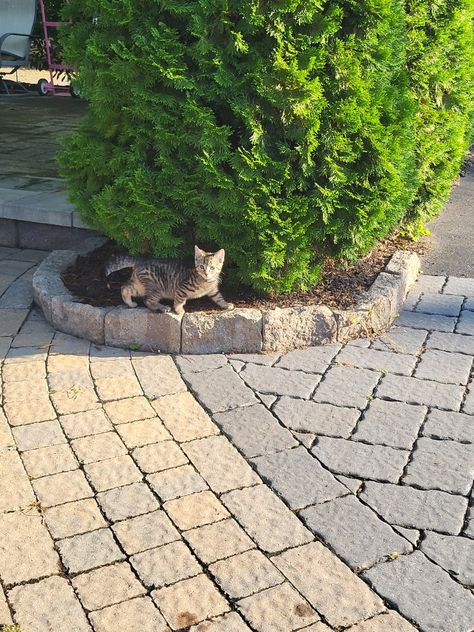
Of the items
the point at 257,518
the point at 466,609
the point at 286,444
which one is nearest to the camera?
the point at 466,609

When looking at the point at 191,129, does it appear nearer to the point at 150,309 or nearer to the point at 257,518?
the point at 150,309

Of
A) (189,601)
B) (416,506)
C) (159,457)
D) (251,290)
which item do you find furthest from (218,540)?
(251,290)

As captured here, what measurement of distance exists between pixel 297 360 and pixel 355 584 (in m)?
1.94

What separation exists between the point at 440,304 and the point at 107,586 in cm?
356

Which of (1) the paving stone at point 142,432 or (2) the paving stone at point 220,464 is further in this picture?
(1) the paving stone at point 142,432

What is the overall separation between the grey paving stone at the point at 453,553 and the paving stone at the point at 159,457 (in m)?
1.16

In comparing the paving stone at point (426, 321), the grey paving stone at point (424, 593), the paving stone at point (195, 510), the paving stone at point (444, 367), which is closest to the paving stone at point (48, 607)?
the paving stone at point (195, 510)

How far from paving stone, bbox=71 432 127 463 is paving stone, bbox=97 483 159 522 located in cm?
28

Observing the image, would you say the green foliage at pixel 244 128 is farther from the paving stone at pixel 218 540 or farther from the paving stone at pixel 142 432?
the paving stone at pixel 218 540

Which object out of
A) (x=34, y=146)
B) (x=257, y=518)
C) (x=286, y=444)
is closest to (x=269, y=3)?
(x=286, y=444)

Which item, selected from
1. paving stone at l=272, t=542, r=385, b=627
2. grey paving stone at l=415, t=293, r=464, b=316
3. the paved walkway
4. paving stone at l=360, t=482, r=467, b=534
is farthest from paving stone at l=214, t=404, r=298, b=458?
grey paving stone at l=415, t=293, r=464, b=316

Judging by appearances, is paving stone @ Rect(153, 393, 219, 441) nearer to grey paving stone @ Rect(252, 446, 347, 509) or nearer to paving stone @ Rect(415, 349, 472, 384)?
grey paving stone @ Rect(252, 446, 347, 509)

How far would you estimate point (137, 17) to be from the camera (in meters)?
4.43

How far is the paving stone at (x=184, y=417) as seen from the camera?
373 cm
